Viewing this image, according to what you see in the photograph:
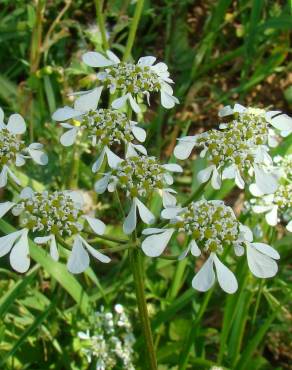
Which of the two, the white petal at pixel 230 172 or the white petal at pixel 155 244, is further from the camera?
the white petal at pixel 230 172

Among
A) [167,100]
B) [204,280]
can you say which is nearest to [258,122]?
[167,100]

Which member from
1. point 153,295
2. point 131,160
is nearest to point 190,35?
point 153,295

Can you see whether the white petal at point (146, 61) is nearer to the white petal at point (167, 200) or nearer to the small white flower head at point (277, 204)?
the white petal at point (167, 200)

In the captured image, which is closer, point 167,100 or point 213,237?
point 213,237

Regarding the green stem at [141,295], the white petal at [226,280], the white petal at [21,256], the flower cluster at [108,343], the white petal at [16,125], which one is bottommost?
the flower cluster at [108,343]

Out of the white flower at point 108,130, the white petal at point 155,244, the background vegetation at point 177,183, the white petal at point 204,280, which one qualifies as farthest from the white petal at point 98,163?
the background vegetation at point 177,183

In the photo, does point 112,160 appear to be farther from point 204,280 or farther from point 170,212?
point 204,280

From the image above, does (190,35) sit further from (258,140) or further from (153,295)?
(258,140)
